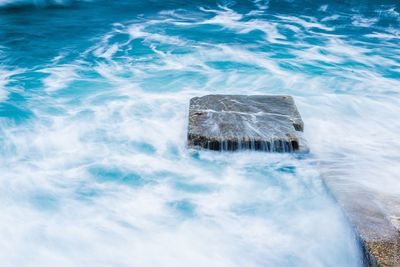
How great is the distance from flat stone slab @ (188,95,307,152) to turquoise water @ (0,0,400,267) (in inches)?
5.9

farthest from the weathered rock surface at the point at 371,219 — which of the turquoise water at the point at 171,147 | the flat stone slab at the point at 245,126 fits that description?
the flat stone slab at the point at 245,126

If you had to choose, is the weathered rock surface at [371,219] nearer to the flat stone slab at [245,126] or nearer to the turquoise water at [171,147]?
the turquoise water at [171,147]

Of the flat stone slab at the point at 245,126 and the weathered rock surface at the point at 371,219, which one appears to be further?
the flat stone slab at the point at 245,126

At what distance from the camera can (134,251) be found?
353 centimetres

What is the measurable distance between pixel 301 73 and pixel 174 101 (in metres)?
3.20

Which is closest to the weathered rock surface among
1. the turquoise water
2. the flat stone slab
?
the turquoise water

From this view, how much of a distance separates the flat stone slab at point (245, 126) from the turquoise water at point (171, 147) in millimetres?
150

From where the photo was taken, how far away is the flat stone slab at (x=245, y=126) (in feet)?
14.9

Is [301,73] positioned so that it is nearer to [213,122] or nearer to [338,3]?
[213,122]

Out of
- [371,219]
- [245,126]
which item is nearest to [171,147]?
[245,126]

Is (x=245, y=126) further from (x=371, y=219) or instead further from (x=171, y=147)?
(x=371, y=219)

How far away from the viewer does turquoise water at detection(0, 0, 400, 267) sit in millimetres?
3576

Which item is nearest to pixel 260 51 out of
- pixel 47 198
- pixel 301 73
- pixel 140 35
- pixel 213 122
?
pixel 301 73

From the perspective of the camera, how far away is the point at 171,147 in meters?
5.19
